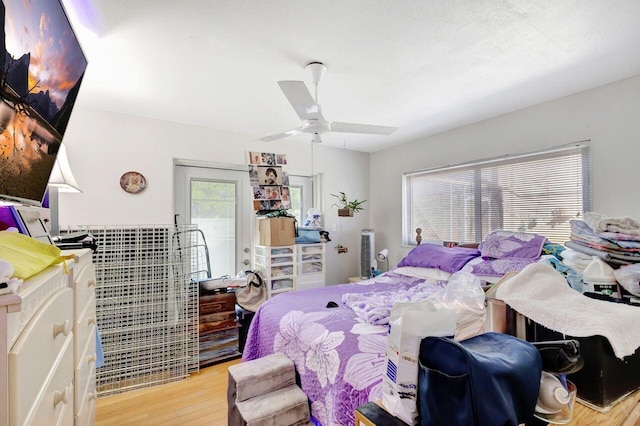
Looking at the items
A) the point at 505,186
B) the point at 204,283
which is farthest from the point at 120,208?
the point at 505,186

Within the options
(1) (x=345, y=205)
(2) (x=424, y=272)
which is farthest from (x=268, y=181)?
(2) (x=424, y=272)

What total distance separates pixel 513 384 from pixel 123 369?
2.93m

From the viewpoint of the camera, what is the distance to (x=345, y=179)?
4.49m

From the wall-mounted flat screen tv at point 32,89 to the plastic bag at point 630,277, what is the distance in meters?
2.71

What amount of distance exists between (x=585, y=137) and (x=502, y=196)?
83 cm

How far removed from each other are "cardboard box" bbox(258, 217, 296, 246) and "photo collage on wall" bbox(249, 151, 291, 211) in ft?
0.88

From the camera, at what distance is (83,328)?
1207 millimetres

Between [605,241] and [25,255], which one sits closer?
[25,255]

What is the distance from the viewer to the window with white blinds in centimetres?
264

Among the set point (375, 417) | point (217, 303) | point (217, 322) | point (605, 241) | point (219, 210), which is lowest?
point (217, 322)

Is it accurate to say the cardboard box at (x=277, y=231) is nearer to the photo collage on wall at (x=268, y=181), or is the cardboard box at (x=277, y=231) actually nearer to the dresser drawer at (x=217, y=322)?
the photo collage on wall at (x=268, y=181)

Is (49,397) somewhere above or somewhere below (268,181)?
below

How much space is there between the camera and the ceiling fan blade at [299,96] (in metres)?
1.71

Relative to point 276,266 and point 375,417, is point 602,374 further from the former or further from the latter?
point 276,266
